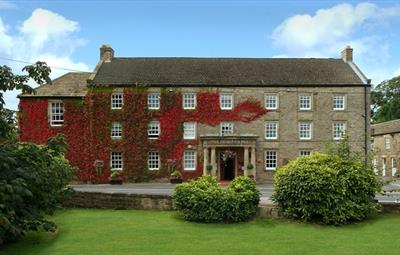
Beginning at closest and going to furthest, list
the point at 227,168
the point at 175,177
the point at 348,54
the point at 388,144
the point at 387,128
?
the point at 175,177
the point at 227,168
the point at 348,54
the point at 388,144
the point at 387,128

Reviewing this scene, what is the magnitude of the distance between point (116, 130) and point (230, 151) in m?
9.27

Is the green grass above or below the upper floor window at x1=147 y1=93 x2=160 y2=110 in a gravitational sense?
below

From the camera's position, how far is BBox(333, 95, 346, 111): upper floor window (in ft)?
128

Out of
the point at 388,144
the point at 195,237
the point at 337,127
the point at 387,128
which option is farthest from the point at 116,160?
the point at 387,128

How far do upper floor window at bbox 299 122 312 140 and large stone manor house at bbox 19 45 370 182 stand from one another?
0.08 meters

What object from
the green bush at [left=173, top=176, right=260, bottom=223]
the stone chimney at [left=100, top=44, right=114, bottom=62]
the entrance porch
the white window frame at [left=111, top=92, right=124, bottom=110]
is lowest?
the green bush at [left=173, top=176, right=260, bottom=223]

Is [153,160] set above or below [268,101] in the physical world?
below

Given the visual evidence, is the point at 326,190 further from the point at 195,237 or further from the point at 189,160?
the point at 189,160

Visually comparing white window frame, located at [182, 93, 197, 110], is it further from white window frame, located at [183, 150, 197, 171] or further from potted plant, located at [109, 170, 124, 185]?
potted plant, located at [109, 170, 124, 185]

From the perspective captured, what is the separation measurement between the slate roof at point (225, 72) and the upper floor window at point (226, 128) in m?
3.25

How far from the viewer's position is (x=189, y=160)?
3816cm

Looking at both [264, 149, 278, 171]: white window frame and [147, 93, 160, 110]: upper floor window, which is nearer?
[147, 93, 160, 110]: upper floor window

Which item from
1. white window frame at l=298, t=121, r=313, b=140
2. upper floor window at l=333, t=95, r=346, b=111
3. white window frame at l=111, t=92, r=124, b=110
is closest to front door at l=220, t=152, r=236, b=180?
white window frame at l=298, t=121, r=313, b=140

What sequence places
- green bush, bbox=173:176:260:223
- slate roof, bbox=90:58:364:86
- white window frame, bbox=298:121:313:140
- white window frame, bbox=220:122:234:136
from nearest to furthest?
green bush, bbox=173:176:260:223
slate roof, bbox=90:58:364:86
white window frame, bbox=220:122:234:136
white window frame, bbox=298:121:313:140
